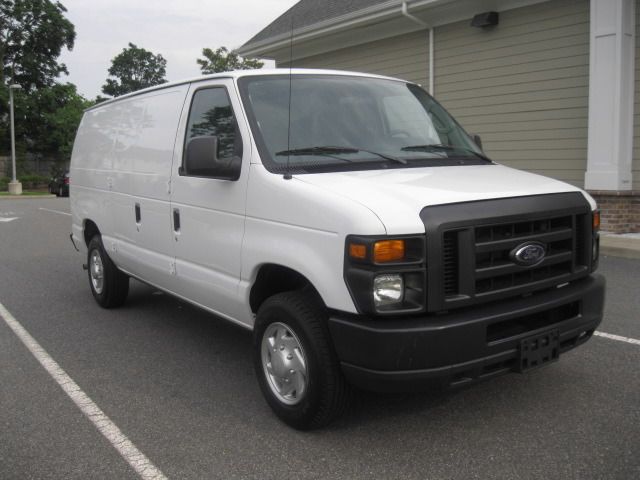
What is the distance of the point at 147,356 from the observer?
520 centimetres

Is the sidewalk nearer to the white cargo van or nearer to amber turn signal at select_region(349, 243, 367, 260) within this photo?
the white cargo van

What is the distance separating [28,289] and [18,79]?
4337 centimetres

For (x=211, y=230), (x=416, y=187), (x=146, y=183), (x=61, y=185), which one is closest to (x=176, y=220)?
(x=211, y=230)

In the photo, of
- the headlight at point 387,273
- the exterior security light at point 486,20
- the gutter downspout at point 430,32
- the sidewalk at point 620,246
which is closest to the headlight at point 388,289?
the headlight at point 387,273

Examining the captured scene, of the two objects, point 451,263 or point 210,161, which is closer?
point 451,263

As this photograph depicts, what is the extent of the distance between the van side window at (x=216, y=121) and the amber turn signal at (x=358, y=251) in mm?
1227

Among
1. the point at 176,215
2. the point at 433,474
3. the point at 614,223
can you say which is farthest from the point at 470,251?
the point at 614,223

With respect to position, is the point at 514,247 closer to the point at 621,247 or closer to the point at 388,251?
the point at 388,251

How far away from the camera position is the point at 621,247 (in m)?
9.14

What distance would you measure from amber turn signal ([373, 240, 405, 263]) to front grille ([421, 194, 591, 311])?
141mm

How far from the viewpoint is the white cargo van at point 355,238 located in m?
3.18

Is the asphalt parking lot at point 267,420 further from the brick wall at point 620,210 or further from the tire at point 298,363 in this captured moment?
the brick wall at point 620,210

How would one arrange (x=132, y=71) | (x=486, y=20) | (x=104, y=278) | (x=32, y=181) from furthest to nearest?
1. (x=132, y=71)
2. (x=32, y=181)
3. (x=486, y=20)
4. (x=104, y=278)

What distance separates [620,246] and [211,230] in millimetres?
6872
